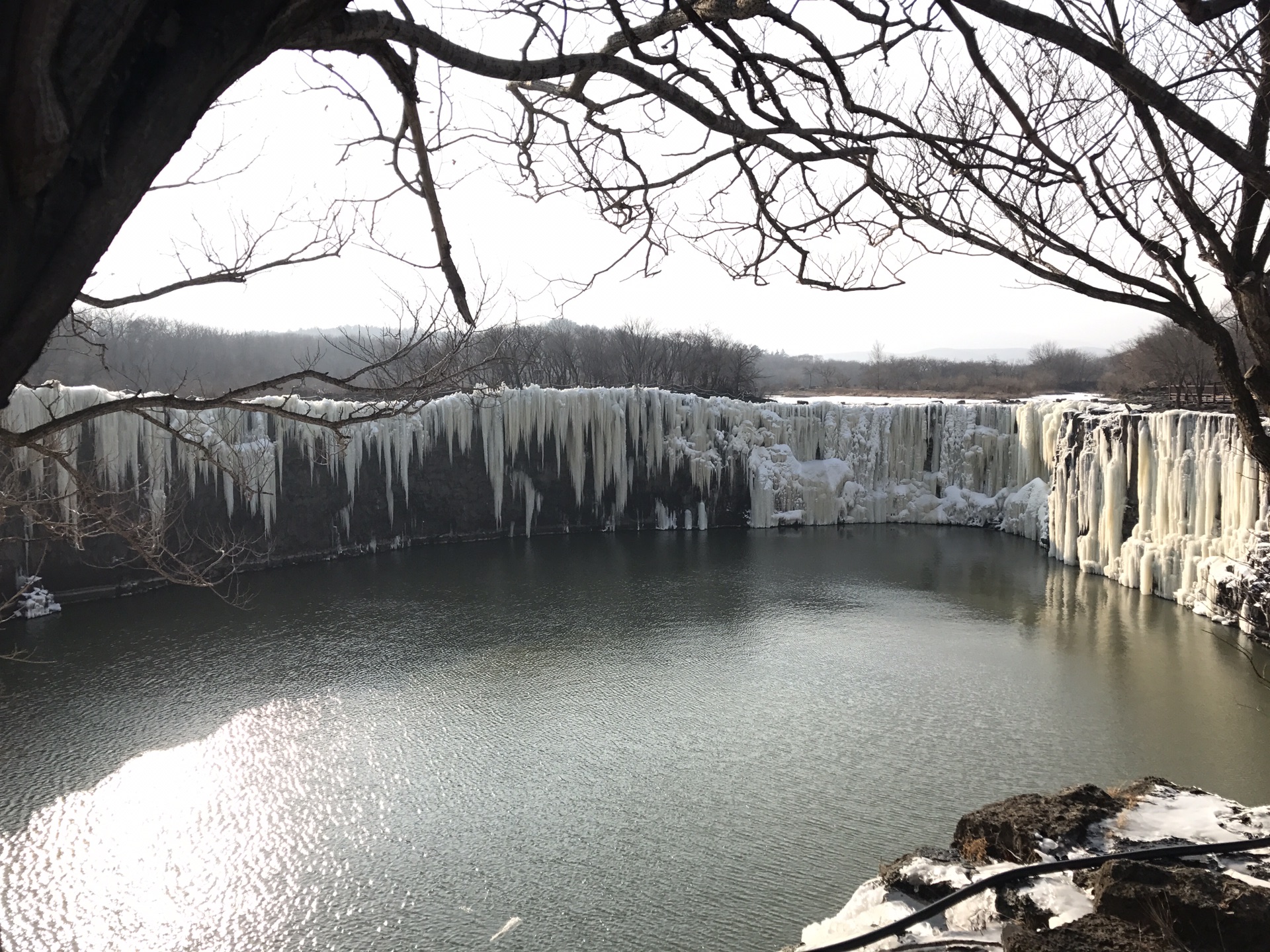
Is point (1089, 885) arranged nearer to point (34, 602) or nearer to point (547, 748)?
point (547, 748)

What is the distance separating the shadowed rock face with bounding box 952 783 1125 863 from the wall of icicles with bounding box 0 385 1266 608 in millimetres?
9797

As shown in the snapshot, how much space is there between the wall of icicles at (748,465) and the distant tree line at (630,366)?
1306 mm

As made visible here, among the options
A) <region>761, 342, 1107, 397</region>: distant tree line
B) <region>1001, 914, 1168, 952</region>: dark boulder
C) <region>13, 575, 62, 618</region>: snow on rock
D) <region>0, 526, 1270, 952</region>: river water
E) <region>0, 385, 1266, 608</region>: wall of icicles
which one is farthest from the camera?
<region>761, 342, 1107, 397</region>: distant tree line

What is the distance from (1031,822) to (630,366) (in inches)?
1295

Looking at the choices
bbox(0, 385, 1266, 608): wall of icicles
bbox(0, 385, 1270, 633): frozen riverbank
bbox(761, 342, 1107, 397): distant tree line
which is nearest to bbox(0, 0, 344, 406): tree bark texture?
bbox(0, 385, 1270, 633): frozen riverbank

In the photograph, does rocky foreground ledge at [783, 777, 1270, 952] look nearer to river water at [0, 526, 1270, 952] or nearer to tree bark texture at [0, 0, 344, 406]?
river water at [0, 526, 1270, 952]

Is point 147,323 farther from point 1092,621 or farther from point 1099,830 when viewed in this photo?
point 1099,830

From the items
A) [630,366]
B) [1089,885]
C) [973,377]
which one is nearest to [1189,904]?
[1089,885]

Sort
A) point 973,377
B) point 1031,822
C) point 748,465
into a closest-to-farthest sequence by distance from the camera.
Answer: point 1031,822 < point 748,465 < point 973,377

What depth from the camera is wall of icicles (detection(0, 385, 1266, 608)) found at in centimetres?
1440

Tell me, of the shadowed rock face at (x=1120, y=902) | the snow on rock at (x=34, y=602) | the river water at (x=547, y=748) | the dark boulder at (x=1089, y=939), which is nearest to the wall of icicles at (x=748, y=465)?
the snow on rock at (x=34, y=602)

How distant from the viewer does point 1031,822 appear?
4496 mm

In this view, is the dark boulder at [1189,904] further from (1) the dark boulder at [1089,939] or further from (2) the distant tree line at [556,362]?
(2) the distant tree line at [556,362]

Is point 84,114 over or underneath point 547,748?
over
